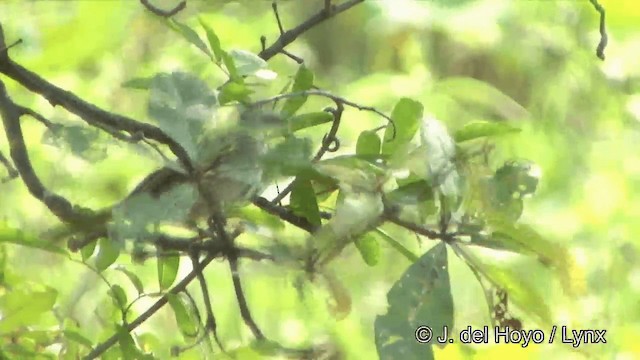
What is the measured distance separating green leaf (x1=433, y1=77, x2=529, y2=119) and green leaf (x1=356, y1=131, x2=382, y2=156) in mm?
482

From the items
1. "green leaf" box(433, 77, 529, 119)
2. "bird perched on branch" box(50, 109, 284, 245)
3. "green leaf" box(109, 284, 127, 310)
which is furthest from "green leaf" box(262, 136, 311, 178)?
"green leaf" box(433, 77, 529, 119)

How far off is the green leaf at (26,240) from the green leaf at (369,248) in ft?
0.35

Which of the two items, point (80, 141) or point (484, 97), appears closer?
point (80, 141)

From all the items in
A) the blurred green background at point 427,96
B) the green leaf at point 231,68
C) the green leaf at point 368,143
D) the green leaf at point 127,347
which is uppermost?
the blurred green background at point 427,96

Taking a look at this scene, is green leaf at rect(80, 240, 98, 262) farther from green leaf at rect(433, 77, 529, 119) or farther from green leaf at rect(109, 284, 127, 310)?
green leaf at rect(433, 77, 529, 119)

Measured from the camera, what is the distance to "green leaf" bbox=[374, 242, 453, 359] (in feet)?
0.73

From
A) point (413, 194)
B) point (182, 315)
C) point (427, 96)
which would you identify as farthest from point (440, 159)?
point (427, 96)

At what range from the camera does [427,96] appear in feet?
2.40

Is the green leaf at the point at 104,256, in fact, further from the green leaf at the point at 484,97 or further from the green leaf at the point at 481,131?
the green leaf at the point at 484,97

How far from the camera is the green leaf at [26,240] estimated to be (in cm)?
27

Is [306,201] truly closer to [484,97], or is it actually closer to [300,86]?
[300,86]

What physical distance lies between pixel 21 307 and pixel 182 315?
0.07m

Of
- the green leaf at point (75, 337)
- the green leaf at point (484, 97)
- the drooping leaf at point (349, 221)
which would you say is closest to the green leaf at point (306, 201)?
the drooping leaf at point (349, 221)

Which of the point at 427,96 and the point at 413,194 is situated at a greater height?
the point at 427,96
